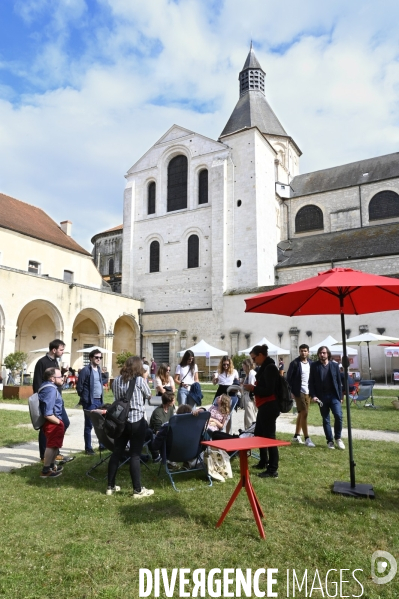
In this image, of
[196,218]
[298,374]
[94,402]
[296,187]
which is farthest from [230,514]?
[296,187]

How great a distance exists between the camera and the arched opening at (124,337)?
29.8 meters

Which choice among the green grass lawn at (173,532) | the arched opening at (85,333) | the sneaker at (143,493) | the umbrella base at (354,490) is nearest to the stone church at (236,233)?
the arched opening at (85,333)

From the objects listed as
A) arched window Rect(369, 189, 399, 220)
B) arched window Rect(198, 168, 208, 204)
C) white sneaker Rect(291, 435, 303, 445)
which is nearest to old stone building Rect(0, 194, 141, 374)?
arched window Rect(198, 168, 208, 204)

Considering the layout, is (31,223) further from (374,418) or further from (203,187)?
(374,418)

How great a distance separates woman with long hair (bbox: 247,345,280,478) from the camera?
5.25 metres

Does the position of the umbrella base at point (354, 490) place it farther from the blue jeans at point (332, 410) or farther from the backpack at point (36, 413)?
the backpack at point (36, 413)

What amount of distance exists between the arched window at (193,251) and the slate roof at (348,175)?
11.0m

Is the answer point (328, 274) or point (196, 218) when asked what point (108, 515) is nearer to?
point (328, 274)

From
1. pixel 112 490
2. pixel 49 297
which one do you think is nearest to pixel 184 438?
pixel 112 490

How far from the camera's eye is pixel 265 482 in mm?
4957

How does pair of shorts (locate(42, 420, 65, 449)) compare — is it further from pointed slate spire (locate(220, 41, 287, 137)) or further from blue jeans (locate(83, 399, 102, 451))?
pointed slate spire (locate(220, 41, 287, 137))

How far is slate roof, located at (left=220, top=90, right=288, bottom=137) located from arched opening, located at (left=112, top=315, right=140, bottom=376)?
1707 cm

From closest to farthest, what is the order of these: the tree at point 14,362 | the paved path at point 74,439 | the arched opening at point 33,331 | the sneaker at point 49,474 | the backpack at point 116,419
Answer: the backpack at point 116,419
the sneaker at point 49,474
the paved path at point 74,439
the tree at point 14,362
the arched opening at point 33,331

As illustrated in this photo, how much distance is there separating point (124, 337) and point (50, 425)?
25761mm
